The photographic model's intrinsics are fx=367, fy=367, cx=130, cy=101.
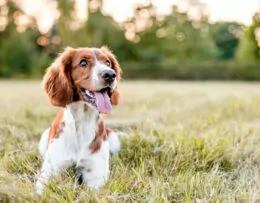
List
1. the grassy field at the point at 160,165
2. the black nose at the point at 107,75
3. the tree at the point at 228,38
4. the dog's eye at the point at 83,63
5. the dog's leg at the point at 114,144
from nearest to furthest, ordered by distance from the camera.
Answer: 1. the grassy field at the point at 160,165
2. the black nose at the point at 107,75
3. the dog's eye at the point at 83,63
4. the dog's leg at the point at 114,144
5. the tree at the point at 228,38

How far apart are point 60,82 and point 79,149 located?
0.57 metres

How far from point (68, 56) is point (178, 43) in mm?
31512

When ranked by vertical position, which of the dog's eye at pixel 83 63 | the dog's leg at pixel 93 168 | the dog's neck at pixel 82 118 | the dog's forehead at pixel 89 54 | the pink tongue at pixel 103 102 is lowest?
the dog's leg at pixel 93 168

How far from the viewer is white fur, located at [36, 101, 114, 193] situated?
2.89 meters

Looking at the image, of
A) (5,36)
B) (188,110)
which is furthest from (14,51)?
(188,110)

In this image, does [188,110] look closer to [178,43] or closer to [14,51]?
[14,51]

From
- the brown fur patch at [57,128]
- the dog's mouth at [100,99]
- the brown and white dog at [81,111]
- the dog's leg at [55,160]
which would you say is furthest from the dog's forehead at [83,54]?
the dog's leg at [55,160]

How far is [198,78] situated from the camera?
25.4 metres

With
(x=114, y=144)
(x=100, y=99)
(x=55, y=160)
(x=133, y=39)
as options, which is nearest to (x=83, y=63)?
(x=100, y=99)

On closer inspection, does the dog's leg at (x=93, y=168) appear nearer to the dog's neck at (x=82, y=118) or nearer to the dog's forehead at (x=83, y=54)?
the dog's neck at (x=82, y=118)

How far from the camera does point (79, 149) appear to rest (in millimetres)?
2957

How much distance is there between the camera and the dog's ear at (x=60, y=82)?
2971mm

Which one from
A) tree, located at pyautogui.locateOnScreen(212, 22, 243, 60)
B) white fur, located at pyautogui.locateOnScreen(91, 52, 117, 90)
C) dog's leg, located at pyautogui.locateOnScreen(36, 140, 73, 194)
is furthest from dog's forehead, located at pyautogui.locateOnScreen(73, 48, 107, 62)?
tree, located at pyautogui.locateOnScreen(212, 22, 243, 60)

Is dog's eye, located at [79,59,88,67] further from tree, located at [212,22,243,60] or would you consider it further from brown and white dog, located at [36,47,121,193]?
tree, located at [212,22,243,60]
